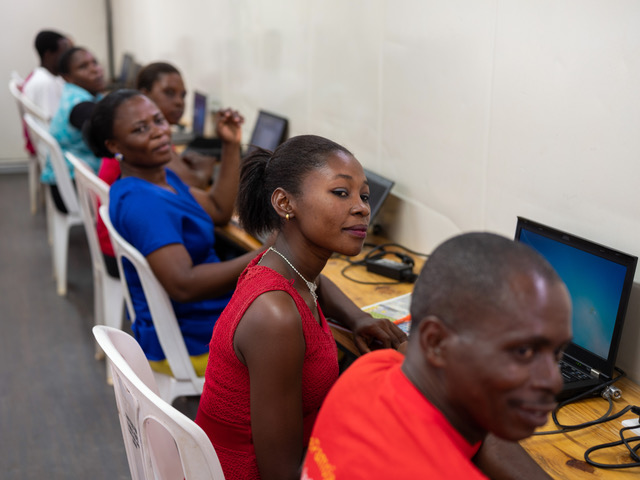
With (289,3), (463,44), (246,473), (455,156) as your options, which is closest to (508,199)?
(455,156)

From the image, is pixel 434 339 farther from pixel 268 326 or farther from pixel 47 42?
pixel 47 42

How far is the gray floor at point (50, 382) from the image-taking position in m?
2.35

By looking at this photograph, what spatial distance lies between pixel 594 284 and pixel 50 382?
236 centimetres

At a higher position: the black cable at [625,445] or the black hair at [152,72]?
the black hair at [152,72]

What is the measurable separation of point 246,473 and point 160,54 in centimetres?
481

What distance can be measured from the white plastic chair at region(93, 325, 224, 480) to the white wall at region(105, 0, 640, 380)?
3.24 feet

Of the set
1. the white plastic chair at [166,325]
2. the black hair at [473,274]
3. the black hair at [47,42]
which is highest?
the black hair at [47,42]

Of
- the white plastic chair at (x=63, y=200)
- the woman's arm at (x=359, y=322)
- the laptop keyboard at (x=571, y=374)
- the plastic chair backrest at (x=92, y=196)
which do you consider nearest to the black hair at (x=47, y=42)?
the white plastic chair at (x=63, y=200)

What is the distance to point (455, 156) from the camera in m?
2.02

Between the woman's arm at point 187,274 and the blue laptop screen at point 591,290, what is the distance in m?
0.84

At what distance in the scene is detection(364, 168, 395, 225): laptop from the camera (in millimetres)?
2291

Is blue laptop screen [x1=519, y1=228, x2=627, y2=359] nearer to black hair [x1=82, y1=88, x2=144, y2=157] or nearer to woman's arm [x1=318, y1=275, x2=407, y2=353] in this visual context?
woman's arm [x1=318, y1=275, x2=407, y2=353]

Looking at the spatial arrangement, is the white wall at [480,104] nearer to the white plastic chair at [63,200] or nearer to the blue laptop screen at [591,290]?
the blue laptop screen at [591,290]

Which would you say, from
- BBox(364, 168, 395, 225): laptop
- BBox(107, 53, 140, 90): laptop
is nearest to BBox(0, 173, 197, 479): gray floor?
BBox(364, 168, 395, 225): laptop
